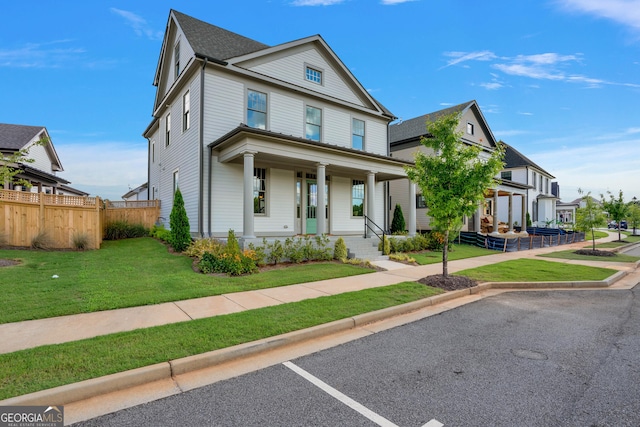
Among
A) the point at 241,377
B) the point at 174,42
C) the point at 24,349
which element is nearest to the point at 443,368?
the point at 241,377

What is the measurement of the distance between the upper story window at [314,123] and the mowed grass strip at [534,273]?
356 inches

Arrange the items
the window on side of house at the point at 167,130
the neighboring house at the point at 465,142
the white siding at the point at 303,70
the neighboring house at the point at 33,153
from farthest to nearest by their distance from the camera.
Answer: the neighboring house at the point at 465,142 → the neighboring house at the point at 33,153 → the window on side of house at the point at 167,130 → the white siding at the point at 303,70

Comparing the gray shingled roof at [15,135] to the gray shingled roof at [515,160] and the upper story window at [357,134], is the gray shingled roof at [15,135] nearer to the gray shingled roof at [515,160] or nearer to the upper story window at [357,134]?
the upper story window at [357,134]

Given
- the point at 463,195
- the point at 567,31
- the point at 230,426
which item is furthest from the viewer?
the point at 567,31

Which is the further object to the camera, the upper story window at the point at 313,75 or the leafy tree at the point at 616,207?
the leafy tree at the point at 616,207

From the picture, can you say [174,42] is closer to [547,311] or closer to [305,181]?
[305,181]

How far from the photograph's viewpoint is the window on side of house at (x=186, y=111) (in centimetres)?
1336

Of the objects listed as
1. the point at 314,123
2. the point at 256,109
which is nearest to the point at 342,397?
the point at 256,109

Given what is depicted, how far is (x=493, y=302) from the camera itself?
277 inches

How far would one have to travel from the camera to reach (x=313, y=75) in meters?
15.5

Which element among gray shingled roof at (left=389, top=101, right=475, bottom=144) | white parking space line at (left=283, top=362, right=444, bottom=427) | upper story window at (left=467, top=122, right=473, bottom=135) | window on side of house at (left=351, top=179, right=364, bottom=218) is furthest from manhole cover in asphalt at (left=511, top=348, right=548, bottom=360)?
upper story window at (left=467, top=122, right=473, bottom=135)

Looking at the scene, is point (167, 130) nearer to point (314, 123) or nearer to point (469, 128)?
point (314, 123)

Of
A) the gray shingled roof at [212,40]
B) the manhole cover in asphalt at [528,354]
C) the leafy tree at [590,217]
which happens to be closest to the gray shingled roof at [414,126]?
the leafy tree at [590,217]

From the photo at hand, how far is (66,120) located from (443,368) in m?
34.0
